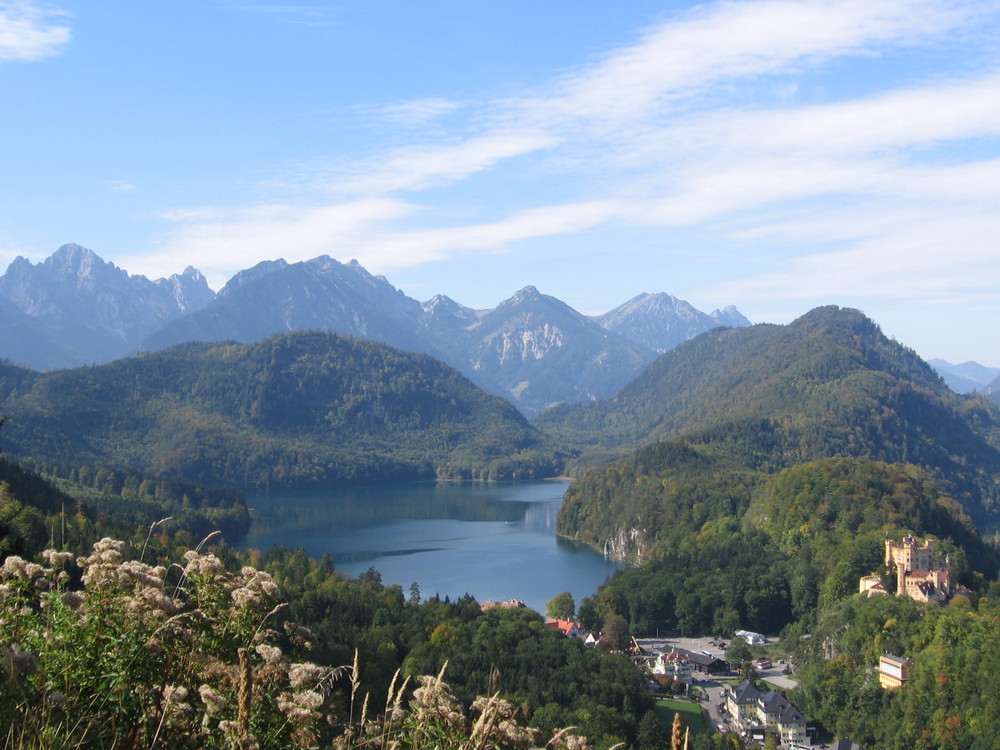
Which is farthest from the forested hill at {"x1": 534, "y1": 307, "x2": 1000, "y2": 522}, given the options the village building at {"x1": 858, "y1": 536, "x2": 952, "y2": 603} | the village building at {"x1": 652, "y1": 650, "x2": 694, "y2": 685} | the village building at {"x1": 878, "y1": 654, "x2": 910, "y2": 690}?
the village building at {"x1": 878, "y1": 654, "x2": 910, "y2": 690}

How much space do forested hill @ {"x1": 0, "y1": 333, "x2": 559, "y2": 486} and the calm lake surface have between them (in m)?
14.1

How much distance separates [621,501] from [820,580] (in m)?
31.9

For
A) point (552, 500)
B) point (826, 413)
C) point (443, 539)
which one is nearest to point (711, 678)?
point (443, 539)

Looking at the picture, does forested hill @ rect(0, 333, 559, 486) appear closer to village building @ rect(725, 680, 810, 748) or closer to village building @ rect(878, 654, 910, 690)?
village building @ rect(725, 680, 810, 748)

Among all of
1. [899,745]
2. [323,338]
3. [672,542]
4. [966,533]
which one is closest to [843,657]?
[899,745]

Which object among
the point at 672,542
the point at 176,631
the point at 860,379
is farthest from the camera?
the point at 860,379

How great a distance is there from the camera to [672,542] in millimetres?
60781

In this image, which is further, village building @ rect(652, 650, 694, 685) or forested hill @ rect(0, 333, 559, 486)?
forested hill @ rect(0, 333, 559, 486)

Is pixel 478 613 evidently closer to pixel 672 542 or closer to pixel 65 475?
pixel 672 542

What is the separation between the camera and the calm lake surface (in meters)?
51.1

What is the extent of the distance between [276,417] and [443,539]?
273 feet

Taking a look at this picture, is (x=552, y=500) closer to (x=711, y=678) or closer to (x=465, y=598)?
(x=465, y=598)

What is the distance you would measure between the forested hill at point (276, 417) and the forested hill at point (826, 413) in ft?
61.2

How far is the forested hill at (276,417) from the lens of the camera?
11106cm
